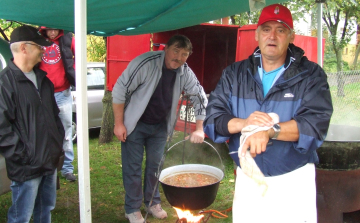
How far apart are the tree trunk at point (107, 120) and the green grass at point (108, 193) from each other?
54 cm

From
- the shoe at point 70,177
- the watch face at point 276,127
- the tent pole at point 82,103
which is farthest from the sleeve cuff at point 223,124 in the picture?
the shoe at point 70,177

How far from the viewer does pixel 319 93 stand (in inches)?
74.1

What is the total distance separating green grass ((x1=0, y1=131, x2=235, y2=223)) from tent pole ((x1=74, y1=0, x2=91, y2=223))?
195cm

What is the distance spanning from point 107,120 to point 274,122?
18.3 feet

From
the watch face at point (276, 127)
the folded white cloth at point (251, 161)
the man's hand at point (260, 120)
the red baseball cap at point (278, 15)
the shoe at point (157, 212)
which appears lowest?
the shoe at point (157, 212)

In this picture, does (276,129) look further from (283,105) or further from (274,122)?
(283,105)

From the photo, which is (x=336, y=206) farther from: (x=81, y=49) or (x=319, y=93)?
(x=81, y=49)

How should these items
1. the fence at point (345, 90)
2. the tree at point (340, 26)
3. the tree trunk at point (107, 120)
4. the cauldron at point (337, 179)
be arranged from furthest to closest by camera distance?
the tree at point (340, 26), the fence at point (345, 90), the tree trunk at point (107, 120), the cauldron at point (337, 179)

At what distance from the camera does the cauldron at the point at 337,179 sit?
298 cm

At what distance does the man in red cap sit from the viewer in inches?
70.7

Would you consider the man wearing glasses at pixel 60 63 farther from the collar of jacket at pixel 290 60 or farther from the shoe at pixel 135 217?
the collar of jacket at pixel 290 60

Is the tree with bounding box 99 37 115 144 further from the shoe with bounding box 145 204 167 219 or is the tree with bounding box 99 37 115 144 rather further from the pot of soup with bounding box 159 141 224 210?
the pot of soup with bounding box 159 141 224 210

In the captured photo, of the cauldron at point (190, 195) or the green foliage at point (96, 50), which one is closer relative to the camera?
the cauldron at point (190, 195)

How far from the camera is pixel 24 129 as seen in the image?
253 centimetres
